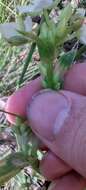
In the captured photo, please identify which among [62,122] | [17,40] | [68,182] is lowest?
[68,182]

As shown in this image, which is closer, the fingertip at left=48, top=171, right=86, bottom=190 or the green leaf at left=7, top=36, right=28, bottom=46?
the green leaf at left=7, top=36, right=28, bottom=46

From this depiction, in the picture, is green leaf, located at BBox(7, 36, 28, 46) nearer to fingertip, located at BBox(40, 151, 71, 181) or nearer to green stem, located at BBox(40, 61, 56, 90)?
green stem, located at BBox(40, 61, 56, 90)

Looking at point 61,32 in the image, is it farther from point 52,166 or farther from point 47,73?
point 52,166

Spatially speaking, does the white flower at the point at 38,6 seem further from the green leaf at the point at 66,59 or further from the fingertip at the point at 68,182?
the fingertip at the point at 68,182

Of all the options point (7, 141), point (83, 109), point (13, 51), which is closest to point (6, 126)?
point (7, 141)

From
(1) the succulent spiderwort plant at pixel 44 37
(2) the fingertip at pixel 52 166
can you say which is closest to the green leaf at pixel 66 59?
(1) the succulent spiderwort plant at pixel 44 37

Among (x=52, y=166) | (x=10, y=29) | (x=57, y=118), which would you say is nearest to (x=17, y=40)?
Result: (x=10, y=29)

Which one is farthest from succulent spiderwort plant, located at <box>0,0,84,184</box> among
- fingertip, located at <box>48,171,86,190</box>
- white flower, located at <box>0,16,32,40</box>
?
fingertip, located at <box>48,171,86,190</box>
